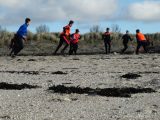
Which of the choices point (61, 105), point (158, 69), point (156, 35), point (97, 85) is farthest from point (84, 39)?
point (61, 105)

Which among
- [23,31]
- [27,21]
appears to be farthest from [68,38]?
[27,21]

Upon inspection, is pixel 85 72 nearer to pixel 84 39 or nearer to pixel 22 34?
pixel 22 34

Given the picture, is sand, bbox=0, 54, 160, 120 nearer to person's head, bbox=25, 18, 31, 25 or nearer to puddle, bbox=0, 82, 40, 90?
puddle, bbox=0, 82, 40, 90

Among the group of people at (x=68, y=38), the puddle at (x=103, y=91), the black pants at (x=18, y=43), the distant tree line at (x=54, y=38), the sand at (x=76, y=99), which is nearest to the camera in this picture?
the sand at (x=76, y=99)

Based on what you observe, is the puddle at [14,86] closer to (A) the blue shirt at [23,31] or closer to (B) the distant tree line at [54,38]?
(A) the blue shirt at [23,31]

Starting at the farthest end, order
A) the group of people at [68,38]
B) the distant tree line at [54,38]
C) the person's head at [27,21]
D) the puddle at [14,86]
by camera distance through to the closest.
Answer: the distant tree line at [54,38], the group of people at [68,38], the person's head at [27,21], the puddle at [14,86]

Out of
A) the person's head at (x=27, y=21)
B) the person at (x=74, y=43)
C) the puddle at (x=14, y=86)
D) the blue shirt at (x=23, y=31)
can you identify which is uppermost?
the person's head at (x=27, y=21)

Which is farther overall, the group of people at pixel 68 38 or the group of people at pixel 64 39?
the group of people at pixel 68 38

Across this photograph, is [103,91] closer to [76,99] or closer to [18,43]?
[76,99]

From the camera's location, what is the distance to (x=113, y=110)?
10.7 m

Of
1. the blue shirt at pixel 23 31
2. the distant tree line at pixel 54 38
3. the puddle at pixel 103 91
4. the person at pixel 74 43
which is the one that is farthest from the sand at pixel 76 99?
the distant tree line at pixel 54 38

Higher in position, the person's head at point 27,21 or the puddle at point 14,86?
the person's head at point 27,21

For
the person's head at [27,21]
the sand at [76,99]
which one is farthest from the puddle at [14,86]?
the person's head at [27,21]

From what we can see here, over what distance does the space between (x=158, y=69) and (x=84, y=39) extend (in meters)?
35.7
